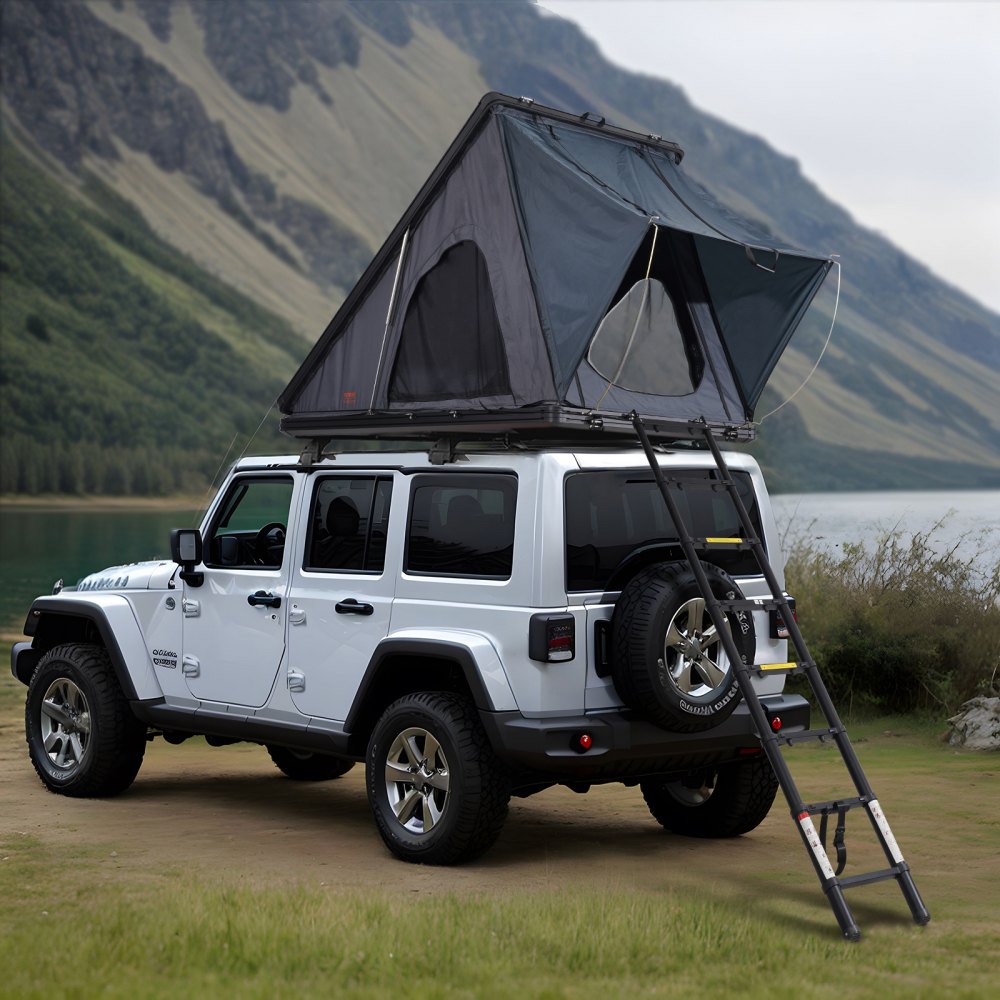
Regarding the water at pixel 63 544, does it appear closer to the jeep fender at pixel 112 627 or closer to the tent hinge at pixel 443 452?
the jeep fender at pixel 112 627

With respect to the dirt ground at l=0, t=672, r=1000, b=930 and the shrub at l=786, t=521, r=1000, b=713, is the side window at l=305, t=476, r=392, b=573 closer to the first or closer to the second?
the dirt ground at l=0, t=672, r=1000, b=930

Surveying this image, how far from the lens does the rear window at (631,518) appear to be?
24.3 feet

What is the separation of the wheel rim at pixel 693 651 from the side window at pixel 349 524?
166cm

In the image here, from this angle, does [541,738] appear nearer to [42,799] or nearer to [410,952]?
[410,952]

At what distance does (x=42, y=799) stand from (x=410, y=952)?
A: 15.1 ft

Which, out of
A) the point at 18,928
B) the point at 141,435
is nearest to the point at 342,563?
the point at 18,928

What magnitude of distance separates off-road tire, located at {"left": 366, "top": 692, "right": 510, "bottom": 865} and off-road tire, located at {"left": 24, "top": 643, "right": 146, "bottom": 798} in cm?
236

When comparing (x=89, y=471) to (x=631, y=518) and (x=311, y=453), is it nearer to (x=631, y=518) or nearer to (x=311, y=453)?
(x=311, y=453)

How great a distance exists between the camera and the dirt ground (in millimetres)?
7328

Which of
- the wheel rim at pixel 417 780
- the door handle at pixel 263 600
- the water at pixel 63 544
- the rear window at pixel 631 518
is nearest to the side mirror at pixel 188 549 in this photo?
the door handle at pixel 263 600

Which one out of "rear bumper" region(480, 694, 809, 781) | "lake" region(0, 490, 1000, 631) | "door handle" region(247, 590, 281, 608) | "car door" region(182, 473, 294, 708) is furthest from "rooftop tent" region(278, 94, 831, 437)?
"lake" region(0, 490, 1000, 631)

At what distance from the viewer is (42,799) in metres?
9.70

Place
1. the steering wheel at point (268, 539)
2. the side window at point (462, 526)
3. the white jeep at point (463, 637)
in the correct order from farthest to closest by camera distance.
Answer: the steering wheel at point (268, 539) < the side window at point (462, 526) < the white jeep at point (463, 637)

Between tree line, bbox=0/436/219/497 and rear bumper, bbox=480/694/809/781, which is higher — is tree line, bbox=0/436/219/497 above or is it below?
above
